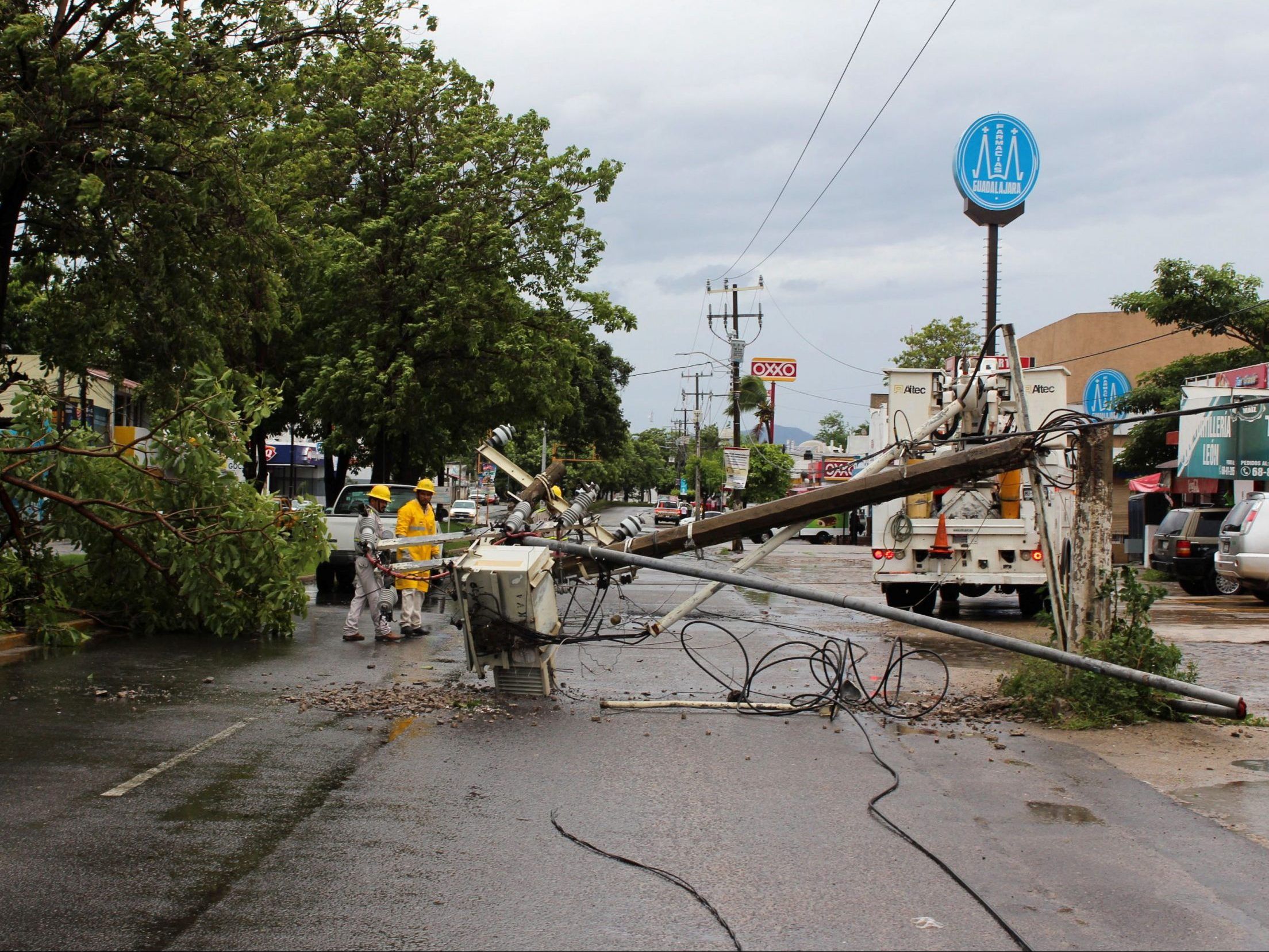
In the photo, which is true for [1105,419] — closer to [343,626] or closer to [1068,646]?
[1068,646]

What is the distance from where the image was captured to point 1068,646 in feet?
30.5

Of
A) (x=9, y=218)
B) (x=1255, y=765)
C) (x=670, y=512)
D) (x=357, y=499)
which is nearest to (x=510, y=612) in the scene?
(x=1255, y=765)

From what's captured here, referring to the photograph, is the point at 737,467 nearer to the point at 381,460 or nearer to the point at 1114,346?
the point at 381,460

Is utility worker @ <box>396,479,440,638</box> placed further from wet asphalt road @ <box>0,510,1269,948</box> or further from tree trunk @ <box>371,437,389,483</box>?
tree trunk @ <box>371,437,389,483</box>

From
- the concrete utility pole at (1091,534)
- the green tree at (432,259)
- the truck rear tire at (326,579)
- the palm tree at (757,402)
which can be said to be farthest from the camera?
the palm tree at (757,402)

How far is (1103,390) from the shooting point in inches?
1391

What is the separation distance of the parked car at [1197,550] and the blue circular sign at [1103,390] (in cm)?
1156

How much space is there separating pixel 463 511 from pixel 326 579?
28.9 metres

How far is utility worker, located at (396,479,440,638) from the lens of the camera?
14086 mm

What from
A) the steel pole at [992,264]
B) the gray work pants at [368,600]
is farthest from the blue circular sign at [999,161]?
the gray work pants at [368,600]

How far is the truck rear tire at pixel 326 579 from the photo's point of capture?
20438 millimetres

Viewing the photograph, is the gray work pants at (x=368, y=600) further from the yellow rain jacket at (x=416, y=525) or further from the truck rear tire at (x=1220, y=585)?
the truck rear tire at (x=1220, y=585)

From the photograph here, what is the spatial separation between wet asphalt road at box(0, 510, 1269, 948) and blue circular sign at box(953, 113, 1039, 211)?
19.0 meters

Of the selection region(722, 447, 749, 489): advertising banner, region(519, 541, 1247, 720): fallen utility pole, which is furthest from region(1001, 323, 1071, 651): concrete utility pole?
region(722, 447, 749, 489): advertising banner
